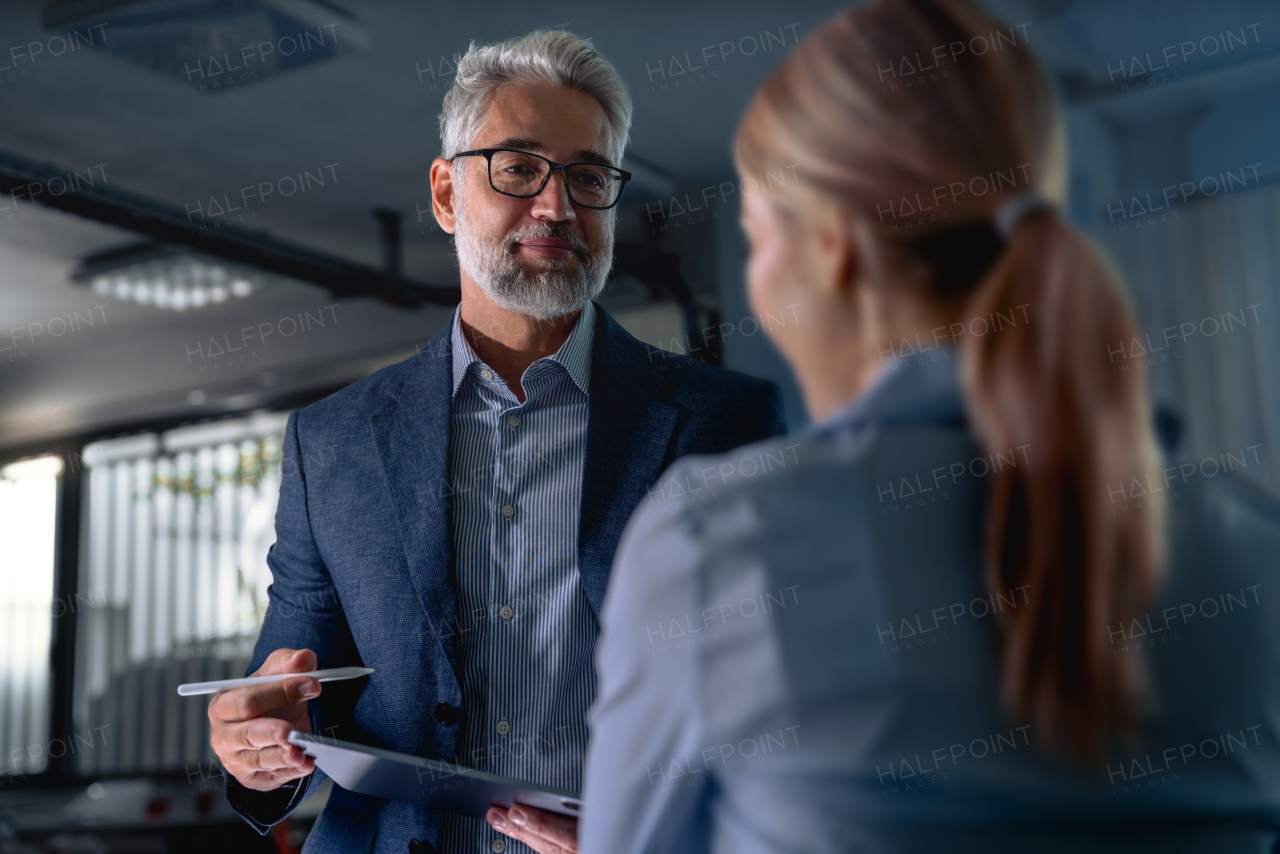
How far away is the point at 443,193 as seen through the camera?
1.44 meters

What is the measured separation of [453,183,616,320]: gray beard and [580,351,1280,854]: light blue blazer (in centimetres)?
79

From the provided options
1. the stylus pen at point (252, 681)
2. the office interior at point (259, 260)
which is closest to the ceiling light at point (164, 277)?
the office interior at point (259, 260)

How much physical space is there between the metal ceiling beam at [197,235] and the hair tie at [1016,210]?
2.81 meters

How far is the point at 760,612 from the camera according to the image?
0.50m

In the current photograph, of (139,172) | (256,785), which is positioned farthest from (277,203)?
(256,785)

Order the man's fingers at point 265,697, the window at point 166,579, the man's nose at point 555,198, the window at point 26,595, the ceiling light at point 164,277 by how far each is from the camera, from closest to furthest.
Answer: the man's fingers at point 265,697 → the man's nose at point 555,198 → the ceiling light at point 164,277 → the window at point 166,579 → the window at point 26,595

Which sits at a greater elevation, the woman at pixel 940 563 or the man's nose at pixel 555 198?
the man's nose at pixel 555 198

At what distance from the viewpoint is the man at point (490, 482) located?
3.76ft

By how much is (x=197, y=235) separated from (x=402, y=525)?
91.2 inches

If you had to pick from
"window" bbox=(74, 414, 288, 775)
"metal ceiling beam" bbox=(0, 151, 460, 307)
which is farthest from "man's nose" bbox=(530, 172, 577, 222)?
"window" bbox=(74, 414, 288, 775)

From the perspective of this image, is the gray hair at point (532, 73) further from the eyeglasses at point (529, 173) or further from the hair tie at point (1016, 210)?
the hair tie at point (1016, 210)

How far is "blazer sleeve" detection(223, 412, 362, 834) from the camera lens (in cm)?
121

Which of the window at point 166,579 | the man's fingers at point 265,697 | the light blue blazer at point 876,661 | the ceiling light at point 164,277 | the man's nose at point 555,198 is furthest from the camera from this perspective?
the window at point 166,579

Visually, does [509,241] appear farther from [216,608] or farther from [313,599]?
[216,608]
